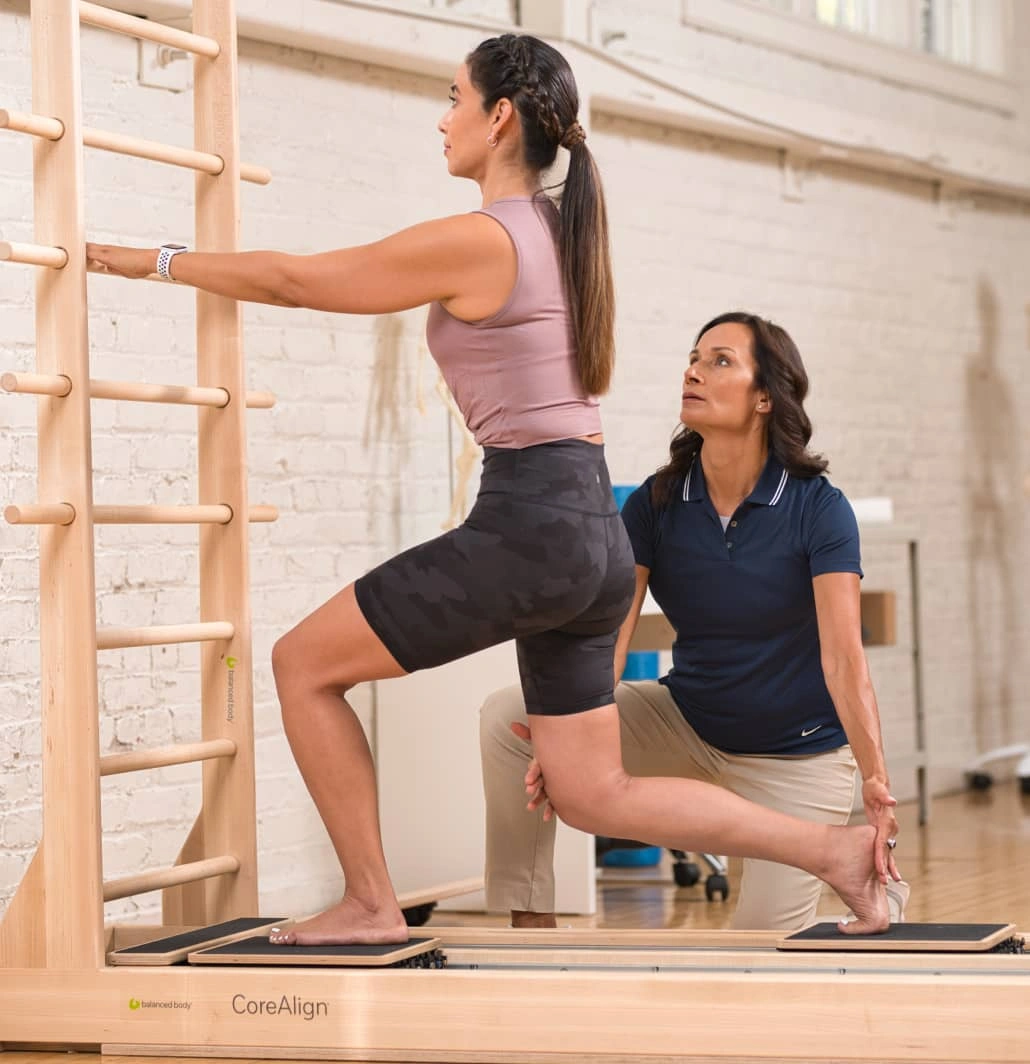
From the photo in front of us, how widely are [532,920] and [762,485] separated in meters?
0.87

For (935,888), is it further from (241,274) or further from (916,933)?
(241,274)

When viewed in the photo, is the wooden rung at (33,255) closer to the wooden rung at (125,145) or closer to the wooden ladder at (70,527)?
the wooden ladder at (70,527)

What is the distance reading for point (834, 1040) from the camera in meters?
2.66

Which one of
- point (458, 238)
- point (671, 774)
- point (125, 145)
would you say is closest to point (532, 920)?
point (671, 774)

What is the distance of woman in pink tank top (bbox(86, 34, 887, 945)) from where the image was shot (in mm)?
2855

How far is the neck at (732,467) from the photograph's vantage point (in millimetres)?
3469

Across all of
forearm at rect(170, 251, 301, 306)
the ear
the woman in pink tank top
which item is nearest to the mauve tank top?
the woman in pink tank top

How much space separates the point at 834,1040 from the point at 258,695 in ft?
7.47

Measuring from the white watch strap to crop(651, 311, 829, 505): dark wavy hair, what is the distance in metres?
1.02

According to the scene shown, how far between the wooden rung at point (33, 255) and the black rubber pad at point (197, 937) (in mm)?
1103

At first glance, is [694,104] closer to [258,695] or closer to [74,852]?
[258,695]

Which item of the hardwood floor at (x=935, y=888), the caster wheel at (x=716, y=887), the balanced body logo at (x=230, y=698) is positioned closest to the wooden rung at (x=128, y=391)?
the balanced body logo at (x=230, y=698)

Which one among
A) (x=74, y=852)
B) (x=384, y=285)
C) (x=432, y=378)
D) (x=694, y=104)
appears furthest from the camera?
(x=694, y=104)

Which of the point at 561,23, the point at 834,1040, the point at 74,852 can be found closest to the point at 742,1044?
the point at 834,1040
